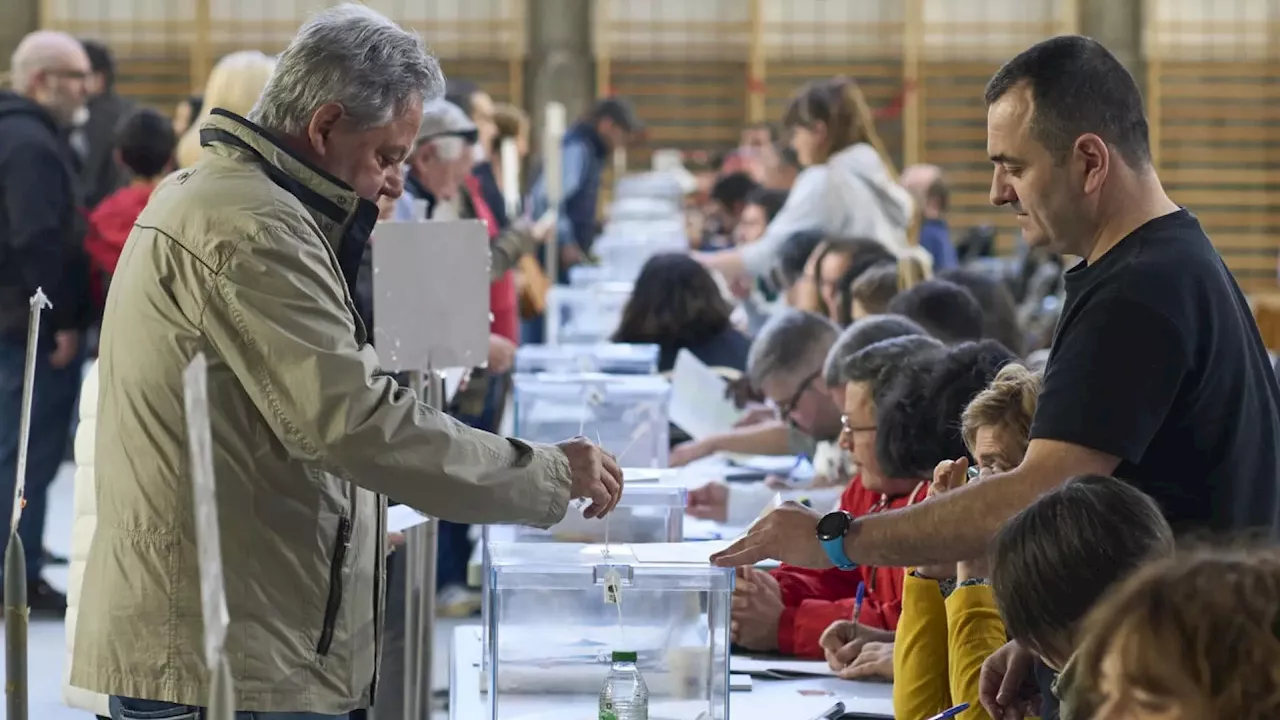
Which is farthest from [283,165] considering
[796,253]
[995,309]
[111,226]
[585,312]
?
[585,312]

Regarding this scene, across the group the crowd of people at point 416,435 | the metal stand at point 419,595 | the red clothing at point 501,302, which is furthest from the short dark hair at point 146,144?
the crowd of people at point 416,435

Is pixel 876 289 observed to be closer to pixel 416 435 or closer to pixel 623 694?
pixel 623 694

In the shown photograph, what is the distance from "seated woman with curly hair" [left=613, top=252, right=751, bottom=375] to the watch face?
3143mm

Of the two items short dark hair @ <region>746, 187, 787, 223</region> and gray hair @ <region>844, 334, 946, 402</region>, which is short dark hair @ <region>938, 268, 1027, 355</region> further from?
short dark hair @ <region>746, 187, 787, 223</region>

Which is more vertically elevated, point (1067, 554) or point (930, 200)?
point (1067, 554)

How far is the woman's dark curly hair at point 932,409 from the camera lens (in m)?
2.56

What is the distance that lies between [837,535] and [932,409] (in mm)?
604

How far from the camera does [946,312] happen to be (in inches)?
155

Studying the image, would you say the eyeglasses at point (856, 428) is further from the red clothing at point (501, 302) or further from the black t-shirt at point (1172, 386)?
the red clothing at point (501, 302)

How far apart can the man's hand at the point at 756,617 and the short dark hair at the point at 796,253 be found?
2964 mm

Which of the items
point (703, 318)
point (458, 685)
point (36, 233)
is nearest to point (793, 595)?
point (458, 685)

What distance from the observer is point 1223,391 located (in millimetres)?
1841

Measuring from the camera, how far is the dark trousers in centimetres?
506

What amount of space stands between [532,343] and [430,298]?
5.62 metres
